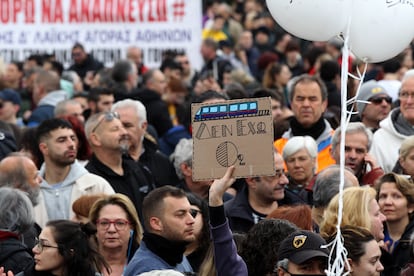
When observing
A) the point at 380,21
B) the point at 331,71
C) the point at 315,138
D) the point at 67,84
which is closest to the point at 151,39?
the point at 67,84

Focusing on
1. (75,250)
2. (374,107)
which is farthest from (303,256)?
(374,107)

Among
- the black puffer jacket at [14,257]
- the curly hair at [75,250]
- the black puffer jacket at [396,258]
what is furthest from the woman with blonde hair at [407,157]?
the black puffer jacket at [14,257]

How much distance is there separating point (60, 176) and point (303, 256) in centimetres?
397

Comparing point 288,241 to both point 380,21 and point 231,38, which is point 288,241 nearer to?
point 380,21

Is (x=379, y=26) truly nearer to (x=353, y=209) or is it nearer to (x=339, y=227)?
(x=339, y=227)

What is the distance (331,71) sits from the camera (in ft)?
47.9

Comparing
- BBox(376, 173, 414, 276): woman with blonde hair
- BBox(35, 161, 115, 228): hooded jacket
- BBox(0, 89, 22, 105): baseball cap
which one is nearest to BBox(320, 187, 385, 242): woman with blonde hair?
BBox(376, 173, 414, 276): woman with blonde hair

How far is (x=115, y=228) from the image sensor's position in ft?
27.7

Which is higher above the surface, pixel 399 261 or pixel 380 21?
pixel 380 21

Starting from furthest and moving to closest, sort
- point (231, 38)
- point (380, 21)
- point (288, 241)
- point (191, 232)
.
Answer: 1. point (231, 38)
2. point (191, 232)
3. point (380, 21)
4. point (288, 241)

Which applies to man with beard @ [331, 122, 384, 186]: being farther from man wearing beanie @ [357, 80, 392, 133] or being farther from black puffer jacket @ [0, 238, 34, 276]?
black puffer jacket @ [0, 238, 34, 276]

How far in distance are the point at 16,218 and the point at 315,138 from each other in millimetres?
3303

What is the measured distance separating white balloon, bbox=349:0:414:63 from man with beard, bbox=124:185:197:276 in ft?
5.35

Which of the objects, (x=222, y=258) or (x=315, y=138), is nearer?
(x=222, y=258)
